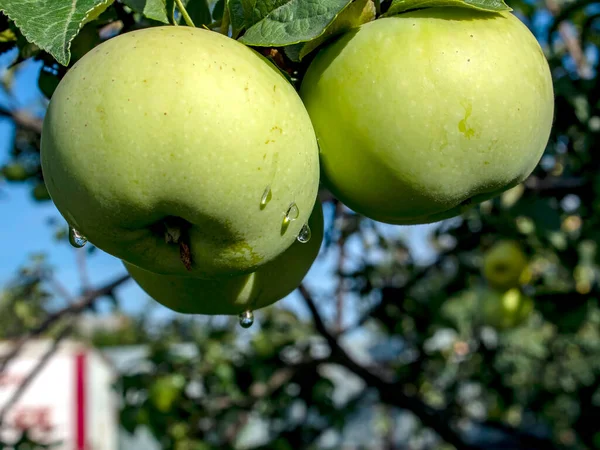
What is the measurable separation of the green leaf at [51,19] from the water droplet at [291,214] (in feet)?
0.75

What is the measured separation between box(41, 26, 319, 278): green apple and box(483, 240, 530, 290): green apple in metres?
1.67

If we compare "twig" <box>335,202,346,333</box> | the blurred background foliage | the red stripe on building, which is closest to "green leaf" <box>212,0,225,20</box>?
the blurred background foliage

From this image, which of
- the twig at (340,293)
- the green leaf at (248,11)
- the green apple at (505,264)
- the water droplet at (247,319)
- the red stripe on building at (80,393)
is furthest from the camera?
the red stripe on building at (80,393)

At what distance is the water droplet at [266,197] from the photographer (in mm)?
545

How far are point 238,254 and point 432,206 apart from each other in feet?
0.70

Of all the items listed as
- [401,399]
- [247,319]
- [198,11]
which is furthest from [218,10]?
[401,399]

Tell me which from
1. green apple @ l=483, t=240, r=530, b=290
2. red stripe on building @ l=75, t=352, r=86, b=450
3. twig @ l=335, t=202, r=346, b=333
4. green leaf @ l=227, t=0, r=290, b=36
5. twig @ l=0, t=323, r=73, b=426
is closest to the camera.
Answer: green leaf @ l=227, t=0, r=290, b=36

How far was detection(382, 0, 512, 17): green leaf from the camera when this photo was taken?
0.60 metres

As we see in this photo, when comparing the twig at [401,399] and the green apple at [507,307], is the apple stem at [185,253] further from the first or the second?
the green apple at [507,307]

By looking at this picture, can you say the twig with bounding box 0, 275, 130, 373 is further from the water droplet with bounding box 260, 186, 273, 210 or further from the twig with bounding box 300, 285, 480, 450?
the water droplet with bounding box 260, 186, 273, 210

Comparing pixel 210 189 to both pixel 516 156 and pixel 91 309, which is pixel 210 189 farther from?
pixel 91 309

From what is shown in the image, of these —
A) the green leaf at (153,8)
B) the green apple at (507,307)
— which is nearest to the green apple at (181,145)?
the green leaf at (153,8)

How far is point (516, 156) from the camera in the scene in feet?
2.10

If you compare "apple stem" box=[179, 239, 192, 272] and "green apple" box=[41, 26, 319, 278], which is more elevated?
"green apple" box=[41, 26, 319, 278]
